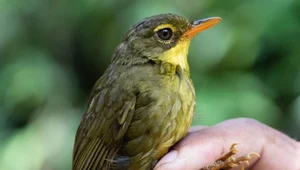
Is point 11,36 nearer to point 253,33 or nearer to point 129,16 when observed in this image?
point 129,16

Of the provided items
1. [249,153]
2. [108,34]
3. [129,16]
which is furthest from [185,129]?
[108,34]

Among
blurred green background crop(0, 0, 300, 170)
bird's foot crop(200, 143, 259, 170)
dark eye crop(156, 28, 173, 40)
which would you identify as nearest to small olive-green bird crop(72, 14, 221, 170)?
dark eye crop(156, 28, 173, 40)

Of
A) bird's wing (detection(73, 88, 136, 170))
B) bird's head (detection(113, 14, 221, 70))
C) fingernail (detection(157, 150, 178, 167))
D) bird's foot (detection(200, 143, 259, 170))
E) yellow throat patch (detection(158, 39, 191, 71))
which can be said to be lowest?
bird's foot (detection(200, 143, 259, 170))

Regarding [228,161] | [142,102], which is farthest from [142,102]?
[228,161]

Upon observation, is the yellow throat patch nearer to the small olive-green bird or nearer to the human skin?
the small olive-green bird

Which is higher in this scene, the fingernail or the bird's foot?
the fingernail

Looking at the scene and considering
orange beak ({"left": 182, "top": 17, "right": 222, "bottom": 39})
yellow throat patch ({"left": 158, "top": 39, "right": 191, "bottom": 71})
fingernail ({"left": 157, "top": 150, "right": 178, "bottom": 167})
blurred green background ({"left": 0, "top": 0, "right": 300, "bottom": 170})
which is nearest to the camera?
fingernail ({"left": 157, "top": 150, "right": 178, "bottom": 167})

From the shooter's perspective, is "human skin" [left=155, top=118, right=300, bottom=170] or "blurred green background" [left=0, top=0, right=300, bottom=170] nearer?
"human skin" [left=155, top=118, right=300, bottom=170]
